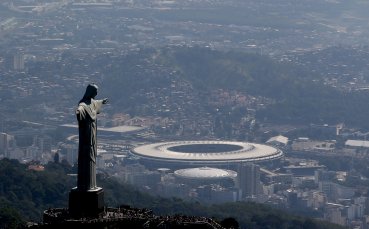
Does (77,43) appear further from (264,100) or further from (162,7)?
(264,100)

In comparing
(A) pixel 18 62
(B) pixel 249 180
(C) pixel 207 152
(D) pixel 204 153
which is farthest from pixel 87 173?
(A) pixel 18 62

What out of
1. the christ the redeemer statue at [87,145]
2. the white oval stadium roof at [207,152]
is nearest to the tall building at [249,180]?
the white oval stadium roof at [207,152]

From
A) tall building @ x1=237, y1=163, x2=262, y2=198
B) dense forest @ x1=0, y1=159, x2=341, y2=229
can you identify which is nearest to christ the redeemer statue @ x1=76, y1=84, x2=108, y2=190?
dense forest @ x1=0, y1=159, x2=341, y2=229

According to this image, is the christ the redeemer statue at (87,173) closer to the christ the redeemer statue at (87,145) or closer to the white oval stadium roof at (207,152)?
the christ the redeemer statue at (87,145)

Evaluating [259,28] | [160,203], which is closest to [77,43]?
[259,28]

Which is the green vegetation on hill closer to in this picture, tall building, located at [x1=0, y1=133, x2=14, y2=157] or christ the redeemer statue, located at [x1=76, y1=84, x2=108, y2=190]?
tall building, located at [x1=0, y1=133, x2=14, y2=157]
